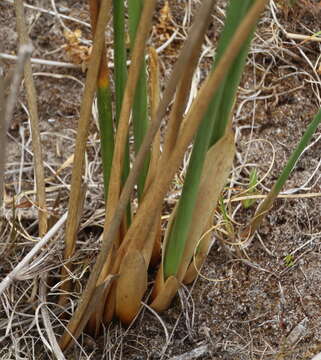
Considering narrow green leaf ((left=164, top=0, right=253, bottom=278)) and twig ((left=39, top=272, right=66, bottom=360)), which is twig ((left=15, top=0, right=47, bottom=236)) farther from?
narrow green leaf ((left=164, top=0, right=253, bottom=278))

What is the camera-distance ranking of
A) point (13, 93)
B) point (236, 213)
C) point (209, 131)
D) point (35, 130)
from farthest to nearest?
point (236, 213)
point (35, 130)
point (209, 131)
point (13, 93)

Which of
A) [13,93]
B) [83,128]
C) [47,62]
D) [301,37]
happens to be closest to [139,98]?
[83,128]

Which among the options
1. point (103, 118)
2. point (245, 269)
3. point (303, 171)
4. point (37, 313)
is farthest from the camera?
point (303, 171)

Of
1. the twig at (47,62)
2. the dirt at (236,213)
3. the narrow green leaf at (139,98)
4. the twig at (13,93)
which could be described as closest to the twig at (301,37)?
the dirt at (236,213)

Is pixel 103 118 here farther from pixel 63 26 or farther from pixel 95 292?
pixel 63 26

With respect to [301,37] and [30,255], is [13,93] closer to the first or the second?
[30,255]

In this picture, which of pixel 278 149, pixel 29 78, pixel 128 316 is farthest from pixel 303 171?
pixel 29 78
